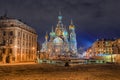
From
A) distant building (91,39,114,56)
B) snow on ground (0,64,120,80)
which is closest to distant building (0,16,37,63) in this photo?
snow on ground (0,64,120,80)

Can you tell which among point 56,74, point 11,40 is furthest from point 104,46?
point 56,74

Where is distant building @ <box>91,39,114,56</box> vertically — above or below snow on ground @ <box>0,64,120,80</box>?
above

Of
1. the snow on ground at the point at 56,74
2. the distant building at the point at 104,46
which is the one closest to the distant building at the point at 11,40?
the snow on ground at the point at 56,74

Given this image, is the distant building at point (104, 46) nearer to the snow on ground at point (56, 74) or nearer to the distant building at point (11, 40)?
the distant building at point (11, 40)

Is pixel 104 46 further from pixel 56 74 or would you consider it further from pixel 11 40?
pixel 56 74

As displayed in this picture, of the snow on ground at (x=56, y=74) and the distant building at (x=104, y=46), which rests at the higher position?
the distant building at (x=104, y=46)

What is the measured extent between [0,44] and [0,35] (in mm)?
3547

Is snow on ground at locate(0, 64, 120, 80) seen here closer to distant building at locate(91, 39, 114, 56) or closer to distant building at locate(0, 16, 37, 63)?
distant building at locate(0, 16, 37, 63)

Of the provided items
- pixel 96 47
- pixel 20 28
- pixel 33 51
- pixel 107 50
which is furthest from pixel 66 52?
pixel 20 28

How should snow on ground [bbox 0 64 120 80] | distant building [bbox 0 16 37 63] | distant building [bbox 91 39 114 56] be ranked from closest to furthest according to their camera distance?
1. snow on ground [bbox 0 64 120 80]
2. distant building [bbox 0 16 37 63]
3. distant building [bbox 91 39 114 56]

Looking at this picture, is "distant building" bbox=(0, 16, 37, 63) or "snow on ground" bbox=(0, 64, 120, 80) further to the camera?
"distant building" bbox=(0, 16, 37, 63)

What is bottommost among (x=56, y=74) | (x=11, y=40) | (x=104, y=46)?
(x=56, y=74)

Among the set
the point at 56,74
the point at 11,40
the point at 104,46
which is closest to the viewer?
the point at 56,74

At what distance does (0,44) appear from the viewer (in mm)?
77688
